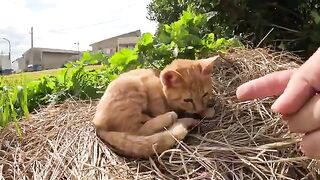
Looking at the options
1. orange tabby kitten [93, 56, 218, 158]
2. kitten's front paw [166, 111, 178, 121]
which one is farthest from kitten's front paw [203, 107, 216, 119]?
kitten's front paw [166, 111, 178, 121]

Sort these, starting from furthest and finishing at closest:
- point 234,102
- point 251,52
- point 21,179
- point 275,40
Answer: point 275,40 → point 251,52 → point 234,102 → point 21,179

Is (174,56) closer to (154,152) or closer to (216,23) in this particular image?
(216,23)

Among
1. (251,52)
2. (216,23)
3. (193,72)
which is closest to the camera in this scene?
(193,72)

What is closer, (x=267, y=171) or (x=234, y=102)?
(x=267, y=171)

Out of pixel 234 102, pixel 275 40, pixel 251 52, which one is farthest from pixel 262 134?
pixel 275 40

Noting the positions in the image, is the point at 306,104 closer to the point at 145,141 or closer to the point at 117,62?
the point at 145,141

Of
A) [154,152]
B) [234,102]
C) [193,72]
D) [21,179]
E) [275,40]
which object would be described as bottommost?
[21,179]

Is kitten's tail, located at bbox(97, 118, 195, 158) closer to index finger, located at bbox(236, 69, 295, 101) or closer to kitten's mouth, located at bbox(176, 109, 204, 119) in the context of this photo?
kitten's mouth, located at bbox(176, 109, 204, 119)

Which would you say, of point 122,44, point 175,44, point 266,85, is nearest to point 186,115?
point 175,44
